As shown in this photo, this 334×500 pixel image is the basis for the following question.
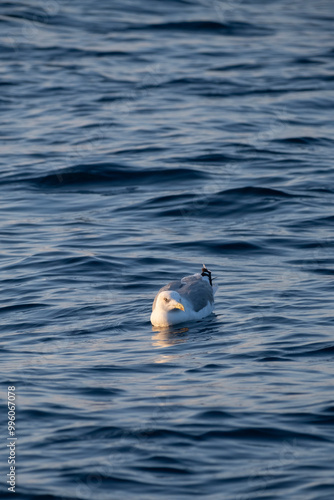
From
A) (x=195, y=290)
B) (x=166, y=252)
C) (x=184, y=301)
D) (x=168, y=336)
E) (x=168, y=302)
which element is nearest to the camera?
(x=168, y=336)

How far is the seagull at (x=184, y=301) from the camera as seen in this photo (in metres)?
11.8

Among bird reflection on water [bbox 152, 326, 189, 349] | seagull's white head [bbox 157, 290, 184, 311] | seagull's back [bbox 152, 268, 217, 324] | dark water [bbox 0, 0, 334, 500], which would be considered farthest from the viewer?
seagull's back [bbox 152, 268, 217, 324]

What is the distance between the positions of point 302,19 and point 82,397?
2745 cm

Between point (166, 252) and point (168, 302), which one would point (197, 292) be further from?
point (166, 252)

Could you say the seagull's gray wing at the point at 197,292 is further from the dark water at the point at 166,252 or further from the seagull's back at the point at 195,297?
the dark water at the point at 166,252

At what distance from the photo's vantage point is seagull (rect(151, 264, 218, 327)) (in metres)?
11.8

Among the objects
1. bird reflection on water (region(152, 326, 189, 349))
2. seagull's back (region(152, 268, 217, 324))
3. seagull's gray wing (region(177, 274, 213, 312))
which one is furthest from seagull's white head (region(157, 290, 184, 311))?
seagull's gray wing (region(177, 274, 213, 312))

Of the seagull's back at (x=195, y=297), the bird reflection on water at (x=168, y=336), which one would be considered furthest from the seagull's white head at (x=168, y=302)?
the bird reflection on water at (x=168, y=336)

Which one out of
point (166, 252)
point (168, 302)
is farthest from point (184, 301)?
point (166, 252)

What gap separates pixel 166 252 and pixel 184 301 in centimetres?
281

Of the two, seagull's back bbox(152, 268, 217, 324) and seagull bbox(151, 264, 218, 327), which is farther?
seagull's back bbox(152, 268, 217, 324)

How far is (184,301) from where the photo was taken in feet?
40.2

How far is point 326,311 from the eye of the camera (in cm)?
1222

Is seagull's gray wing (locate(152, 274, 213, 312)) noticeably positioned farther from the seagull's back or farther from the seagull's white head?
the seagull's white head
